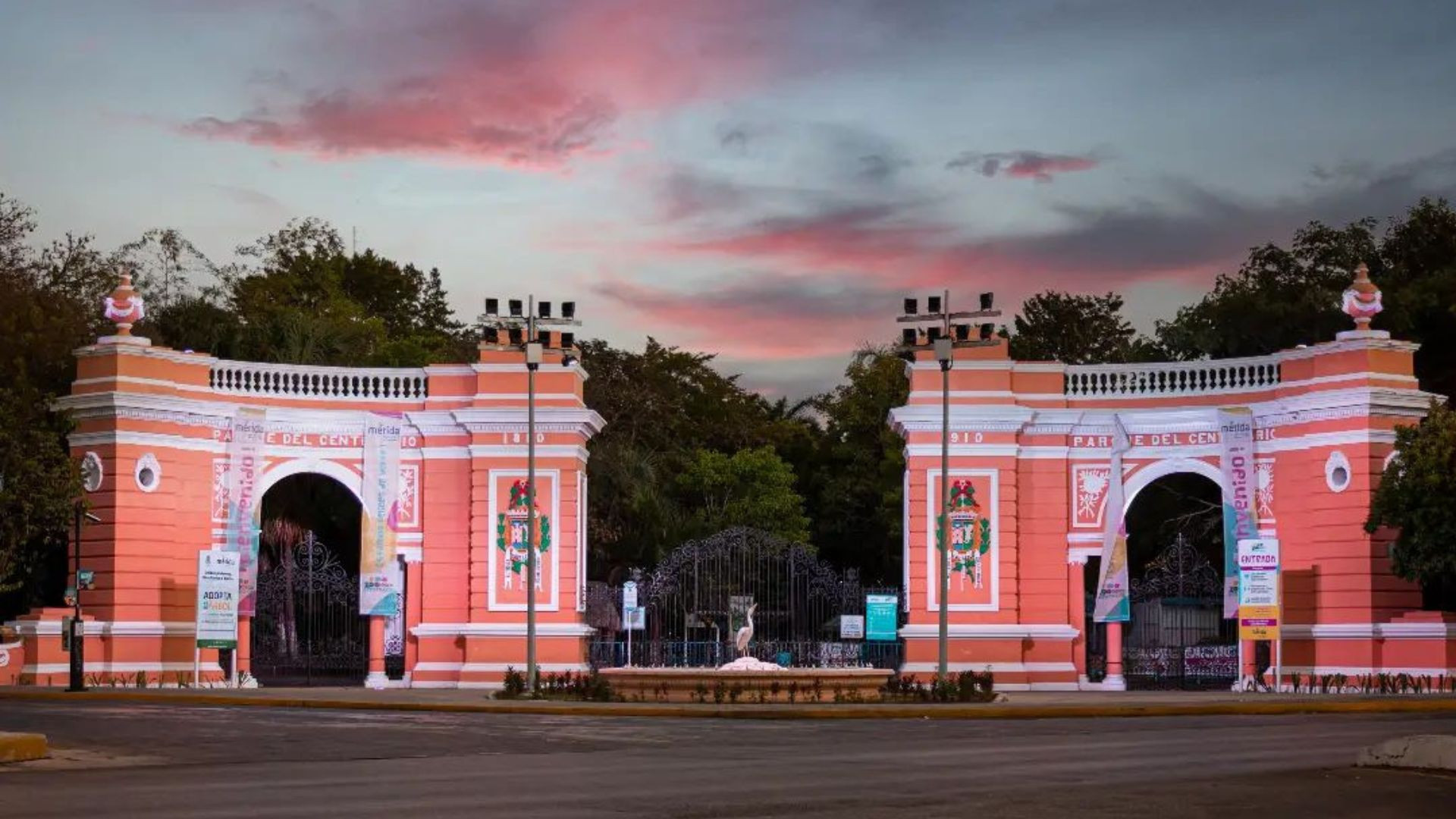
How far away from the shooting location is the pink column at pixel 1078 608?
1677 inches

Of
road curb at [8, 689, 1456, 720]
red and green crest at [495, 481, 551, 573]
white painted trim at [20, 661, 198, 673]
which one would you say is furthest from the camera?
red and green crest at [495, 481, 551, 573]

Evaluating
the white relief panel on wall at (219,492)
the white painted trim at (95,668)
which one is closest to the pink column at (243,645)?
the white painted trim at (95,668)

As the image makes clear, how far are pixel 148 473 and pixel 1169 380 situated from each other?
69.7 feet

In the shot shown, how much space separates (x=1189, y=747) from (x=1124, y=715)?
8.77 metres

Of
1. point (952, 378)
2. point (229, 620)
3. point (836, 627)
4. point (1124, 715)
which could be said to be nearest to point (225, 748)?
point (1124, 715)

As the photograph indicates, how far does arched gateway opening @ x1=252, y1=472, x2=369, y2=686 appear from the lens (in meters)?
44.3

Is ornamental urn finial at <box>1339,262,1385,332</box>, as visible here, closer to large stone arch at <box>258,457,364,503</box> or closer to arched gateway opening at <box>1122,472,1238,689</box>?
arched gateway opening at <box>1122,472,1238,689</box>

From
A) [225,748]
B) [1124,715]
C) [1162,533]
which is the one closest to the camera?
[225,748]

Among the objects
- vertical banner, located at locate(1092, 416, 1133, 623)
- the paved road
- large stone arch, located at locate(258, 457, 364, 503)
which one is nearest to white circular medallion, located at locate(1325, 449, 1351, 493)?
vertical banner, located at locate(1092, 416, 1133, 623)

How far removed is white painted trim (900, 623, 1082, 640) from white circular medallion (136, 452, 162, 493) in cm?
1507

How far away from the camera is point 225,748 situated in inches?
894

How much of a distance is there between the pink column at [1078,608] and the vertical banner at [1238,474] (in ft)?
9.50

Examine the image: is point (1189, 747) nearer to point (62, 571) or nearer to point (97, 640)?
point (97, 640)

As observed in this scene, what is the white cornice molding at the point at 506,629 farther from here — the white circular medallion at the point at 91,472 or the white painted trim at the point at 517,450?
the white circular medallion at the point at 91,472
